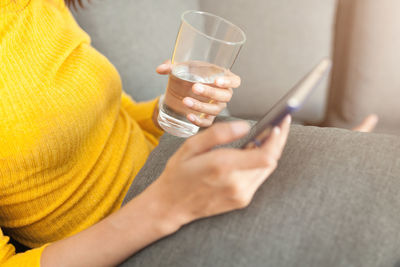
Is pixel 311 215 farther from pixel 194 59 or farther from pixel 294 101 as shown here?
pixel 194 59

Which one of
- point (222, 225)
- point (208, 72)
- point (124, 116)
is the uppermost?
point (208, 72)

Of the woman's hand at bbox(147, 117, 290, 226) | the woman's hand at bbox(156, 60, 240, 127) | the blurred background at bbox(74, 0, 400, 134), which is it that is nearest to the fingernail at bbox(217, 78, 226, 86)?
the woman's hand at bbox(156, 60, 240, 127)

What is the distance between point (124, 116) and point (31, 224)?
35cm

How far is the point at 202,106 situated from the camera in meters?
0.71

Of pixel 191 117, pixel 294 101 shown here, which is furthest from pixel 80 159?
pixel 294 101

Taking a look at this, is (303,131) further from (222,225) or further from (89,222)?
(89,222)

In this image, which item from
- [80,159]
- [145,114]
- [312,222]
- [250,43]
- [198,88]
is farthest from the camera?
[250,43]

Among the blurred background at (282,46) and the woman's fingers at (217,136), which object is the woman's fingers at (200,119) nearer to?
the woman's fingers at (217,136)

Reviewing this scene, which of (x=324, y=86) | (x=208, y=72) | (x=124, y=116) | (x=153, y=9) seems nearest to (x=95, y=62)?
(x=124, y=116)

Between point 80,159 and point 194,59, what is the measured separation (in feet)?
1.04

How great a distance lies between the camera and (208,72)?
2.35 feet

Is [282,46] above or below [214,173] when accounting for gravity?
below

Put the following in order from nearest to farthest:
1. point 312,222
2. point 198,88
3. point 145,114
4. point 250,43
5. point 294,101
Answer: point 294,101 → point 312,222 → point 198,88 → point 145,114 → point 250,43

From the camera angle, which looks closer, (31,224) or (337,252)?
(337,252)
